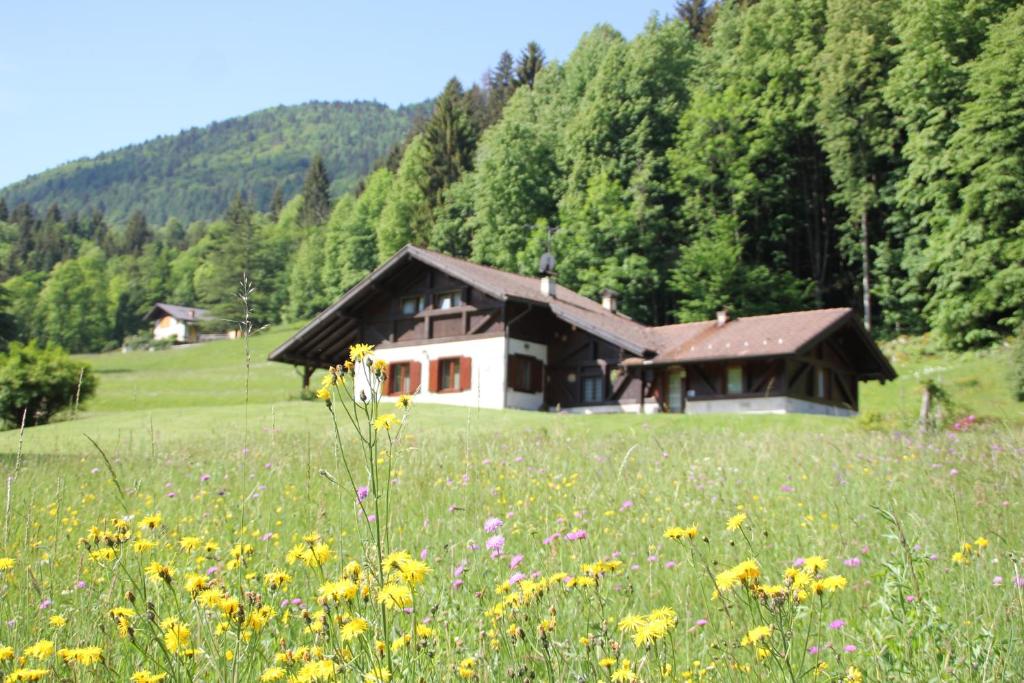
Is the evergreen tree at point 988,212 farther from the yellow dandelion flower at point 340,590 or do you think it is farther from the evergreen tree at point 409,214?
the yellow dandelion flower at point 340,590

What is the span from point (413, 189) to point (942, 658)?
64515 millimetres

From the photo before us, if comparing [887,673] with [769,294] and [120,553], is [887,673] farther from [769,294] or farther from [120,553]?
[769,294]

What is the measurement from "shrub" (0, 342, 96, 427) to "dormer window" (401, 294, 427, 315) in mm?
11074

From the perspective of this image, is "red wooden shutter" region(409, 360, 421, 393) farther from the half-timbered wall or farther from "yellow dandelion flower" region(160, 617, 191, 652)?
"yellow dandelion flower" region(160, 617, 191, 652)

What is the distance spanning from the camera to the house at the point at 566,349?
28391 millimetres

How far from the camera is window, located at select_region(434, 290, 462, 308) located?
103 feet

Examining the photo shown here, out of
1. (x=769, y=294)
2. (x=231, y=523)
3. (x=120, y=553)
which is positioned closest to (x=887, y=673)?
(x=120, y=553)

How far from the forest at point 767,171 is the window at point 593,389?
13.0 m

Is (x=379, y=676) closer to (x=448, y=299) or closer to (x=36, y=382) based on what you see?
(x=36, y=382)

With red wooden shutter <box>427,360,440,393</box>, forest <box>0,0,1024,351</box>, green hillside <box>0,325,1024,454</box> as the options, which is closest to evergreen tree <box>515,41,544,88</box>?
forest <box>0,0,1024,351</box>

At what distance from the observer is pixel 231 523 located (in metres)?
6.05

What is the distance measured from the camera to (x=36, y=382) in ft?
90.3

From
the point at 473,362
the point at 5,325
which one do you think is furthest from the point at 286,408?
the point at 5,325

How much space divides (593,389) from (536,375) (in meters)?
2.13
